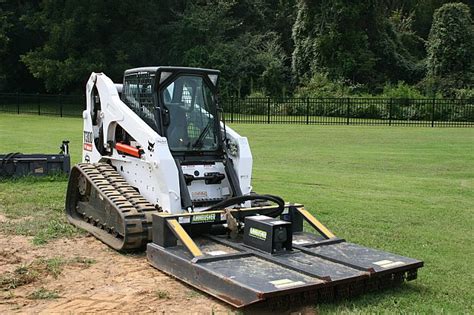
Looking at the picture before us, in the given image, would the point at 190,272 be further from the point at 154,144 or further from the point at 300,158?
the point at 300,158

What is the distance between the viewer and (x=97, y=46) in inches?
1901

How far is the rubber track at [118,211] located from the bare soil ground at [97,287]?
0.22m

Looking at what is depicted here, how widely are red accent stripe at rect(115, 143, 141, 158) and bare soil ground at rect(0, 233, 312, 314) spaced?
131 centimetres

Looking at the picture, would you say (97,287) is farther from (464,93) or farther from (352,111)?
(464,93)

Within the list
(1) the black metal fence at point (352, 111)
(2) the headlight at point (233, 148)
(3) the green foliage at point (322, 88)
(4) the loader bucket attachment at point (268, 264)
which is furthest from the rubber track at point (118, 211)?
(3) the green foliage at point (322, 88)

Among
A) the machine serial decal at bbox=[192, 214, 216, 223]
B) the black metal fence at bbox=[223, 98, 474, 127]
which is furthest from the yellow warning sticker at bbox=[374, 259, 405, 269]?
the black metal fence at bbox=[223, 98, 474, 127]

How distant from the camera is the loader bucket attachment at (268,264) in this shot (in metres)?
5.36

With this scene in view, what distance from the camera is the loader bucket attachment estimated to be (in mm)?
5363

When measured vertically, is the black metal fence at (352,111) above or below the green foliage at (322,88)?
below

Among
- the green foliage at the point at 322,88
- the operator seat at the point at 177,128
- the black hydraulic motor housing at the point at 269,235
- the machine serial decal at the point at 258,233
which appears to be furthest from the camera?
the green foliage at the point at 322,88

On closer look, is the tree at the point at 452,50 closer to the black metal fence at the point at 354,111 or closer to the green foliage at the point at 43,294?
the black metal fence at the point at 354,111

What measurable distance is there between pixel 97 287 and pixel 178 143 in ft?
8.01

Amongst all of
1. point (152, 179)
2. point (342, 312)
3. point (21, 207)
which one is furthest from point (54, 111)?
point (342, 312)

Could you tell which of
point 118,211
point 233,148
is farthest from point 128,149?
point 233,148
